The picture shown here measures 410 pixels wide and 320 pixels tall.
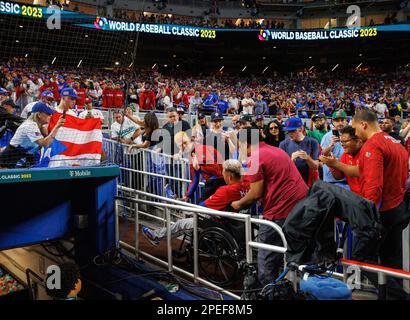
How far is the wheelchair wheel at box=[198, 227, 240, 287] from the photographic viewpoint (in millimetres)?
4020

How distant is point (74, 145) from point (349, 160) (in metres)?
3.20

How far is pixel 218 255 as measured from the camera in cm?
421

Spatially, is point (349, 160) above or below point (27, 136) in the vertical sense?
below

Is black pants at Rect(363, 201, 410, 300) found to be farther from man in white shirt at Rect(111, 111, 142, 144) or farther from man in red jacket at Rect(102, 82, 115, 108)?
man in red jacket at Rect(102, 82, 115, 108)

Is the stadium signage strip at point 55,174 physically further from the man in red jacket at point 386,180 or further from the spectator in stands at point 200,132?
the man in red jacket at point 386,180

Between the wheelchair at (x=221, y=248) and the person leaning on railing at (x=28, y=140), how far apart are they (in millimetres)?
2008

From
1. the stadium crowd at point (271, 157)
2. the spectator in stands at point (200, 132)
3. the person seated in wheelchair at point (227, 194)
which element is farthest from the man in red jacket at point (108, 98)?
the person seated in wheelchair at point (227, 194)

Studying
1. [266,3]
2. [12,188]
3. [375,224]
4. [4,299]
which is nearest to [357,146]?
[375,224]

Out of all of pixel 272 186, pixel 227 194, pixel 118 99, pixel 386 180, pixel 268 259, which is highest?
pixel 118 99

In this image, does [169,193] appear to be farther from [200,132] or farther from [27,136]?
[27,136]

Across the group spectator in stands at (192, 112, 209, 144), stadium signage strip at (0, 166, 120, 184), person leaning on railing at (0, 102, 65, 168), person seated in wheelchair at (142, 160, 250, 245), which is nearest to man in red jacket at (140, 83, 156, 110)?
spectator in stands at (192, 112, 209, 144)

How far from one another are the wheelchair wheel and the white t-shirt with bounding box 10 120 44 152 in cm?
230

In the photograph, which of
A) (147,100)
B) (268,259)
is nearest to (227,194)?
(268,259)

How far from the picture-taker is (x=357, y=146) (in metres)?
4.10
